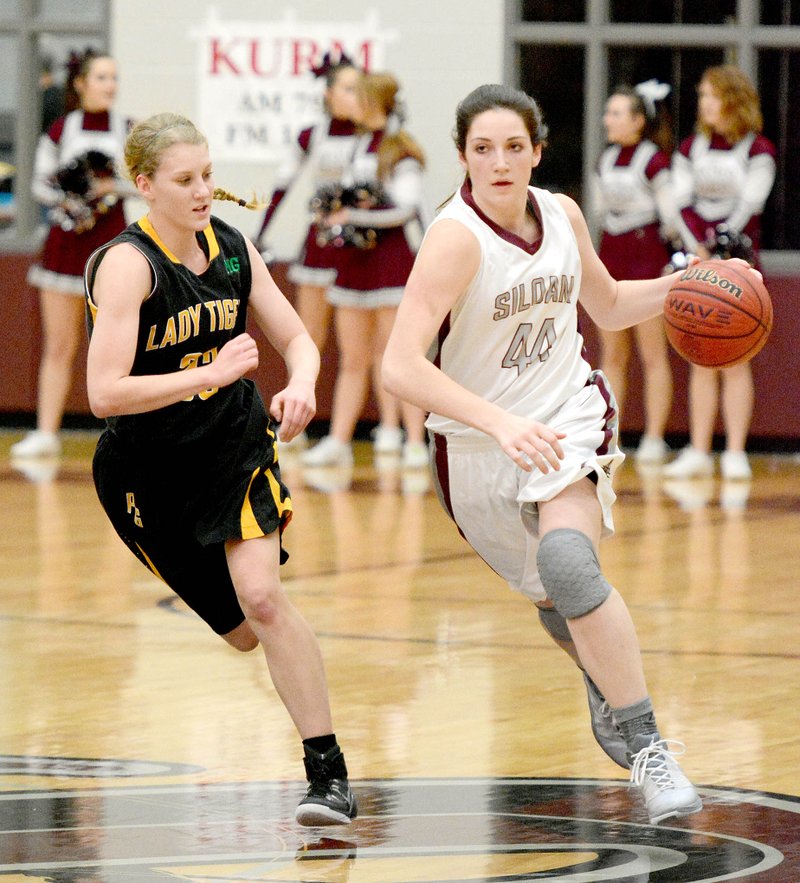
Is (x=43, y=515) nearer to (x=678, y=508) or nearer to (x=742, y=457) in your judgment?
(x=678, y=508)

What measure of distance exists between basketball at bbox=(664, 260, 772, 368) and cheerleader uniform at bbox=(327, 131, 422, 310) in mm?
5927

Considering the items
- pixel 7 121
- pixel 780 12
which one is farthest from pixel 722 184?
pixel 7 121

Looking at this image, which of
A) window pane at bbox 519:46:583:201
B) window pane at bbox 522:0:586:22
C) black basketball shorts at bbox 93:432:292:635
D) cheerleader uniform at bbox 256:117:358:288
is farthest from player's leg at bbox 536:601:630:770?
→ window pane at bbox 522:0:586:22

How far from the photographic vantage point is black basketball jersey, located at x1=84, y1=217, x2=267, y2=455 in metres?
4.07

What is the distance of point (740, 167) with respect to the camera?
10.4 meters

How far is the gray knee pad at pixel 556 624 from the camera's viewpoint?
14.6ft

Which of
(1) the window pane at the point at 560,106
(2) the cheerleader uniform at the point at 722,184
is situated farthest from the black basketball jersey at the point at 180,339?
(1) the window pane at the point at 560,106

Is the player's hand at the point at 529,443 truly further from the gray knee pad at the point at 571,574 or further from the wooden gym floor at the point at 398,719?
the wooden gym floor at the point at 398,719

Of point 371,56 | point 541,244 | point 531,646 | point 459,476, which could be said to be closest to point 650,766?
point 459,476

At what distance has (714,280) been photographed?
180 inches

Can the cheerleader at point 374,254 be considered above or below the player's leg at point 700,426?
above

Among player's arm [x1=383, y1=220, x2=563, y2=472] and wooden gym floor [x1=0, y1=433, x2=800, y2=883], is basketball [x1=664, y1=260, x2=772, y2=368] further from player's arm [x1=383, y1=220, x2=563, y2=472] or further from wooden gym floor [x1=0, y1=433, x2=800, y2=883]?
wooden gym floor [x1=0, y1=433, x2=800, y2=883]

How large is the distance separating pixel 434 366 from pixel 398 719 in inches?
46.9

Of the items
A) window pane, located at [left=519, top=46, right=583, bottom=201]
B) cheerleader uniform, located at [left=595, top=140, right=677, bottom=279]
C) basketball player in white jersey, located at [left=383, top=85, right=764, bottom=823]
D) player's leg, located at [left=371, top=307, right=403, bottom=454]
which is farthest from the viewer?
window pane, located at [left=519, top=46, right=583, bottom=201]
